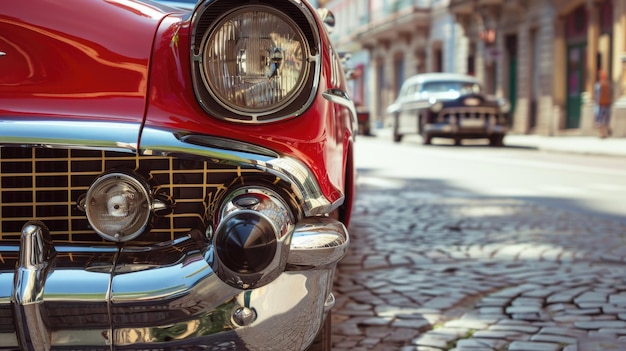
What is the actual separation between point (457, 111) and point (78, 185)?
16.5m

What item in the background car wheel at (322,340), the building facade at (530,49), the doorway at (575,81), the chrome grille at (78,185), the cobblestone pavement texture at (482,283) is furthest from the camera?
the doorway at (575,81)

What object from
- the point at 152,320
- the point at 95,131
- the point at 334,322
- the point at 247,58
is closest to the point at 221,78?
the point at 247,58

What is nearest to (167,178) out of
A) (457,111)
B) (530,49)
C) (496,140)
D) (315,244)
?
(315,244)

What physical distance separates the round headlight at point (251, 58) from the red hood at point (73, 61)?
186 mm

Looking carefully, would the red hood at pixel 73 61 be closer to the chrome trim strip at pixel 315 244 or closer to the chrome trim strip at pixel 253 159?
the chrome trim strip at pixel 253 159

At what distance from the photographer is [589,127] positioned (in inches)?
873

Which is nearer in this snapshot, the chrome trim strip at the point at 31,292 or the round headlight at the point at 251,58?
the chrome trim strip at the point at 31,292

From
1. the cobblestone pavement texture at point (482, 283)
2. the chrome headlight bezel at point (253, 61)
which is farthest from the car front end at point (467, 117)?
the chrome headlight bezel at point (253, 61)

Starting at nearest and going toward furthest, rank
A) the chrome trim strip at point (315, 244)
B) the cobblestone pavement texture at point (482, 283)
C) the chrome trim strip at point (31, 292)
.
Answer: the chrome trim strip at point (31, 292)
the chrome trim strip at point (315, 244)
the cobblestone pavement texture at point (482, 283)

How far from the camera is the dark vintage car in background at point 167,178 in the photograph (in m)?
1.72

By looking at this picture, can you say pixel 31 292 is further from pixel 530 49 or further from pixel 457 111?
pixel 530 49

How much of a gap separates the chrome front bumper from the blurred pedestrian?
62.0 feet

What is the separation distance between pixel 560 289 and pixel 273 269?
7.96ft

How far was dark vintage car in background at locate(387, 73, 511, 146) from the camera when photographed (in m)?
18.0
